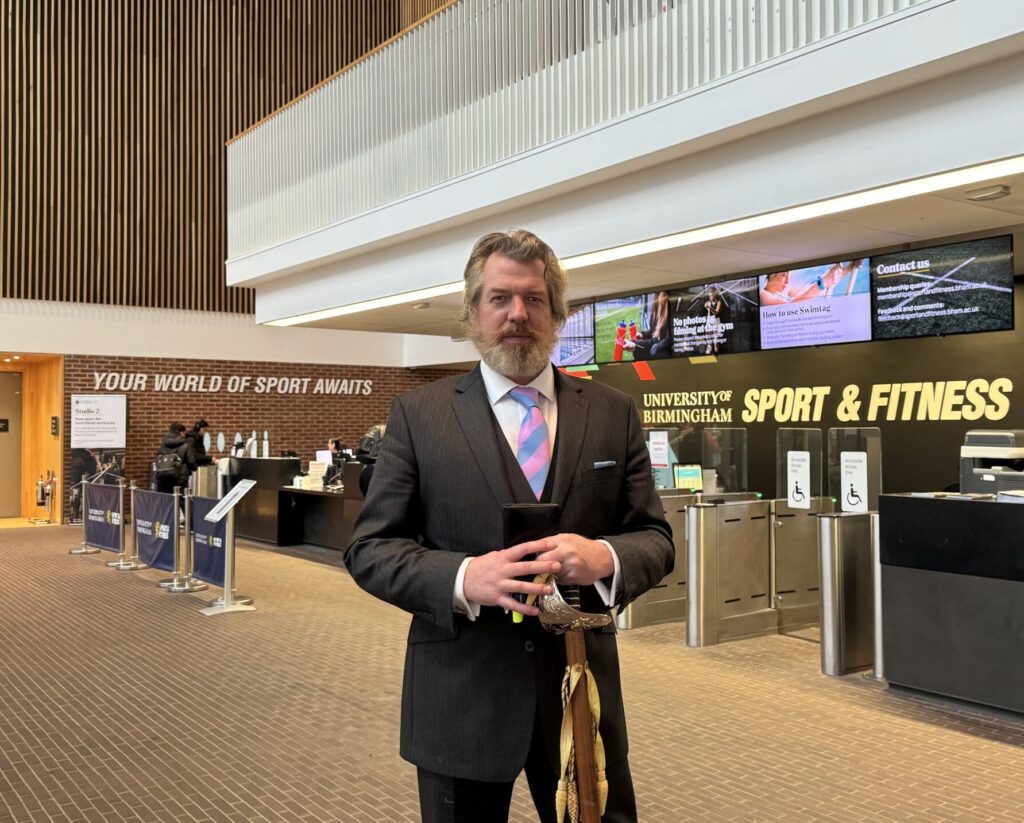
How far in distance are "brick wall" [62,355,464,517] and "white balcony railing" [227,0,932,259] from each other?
3751 millimetres

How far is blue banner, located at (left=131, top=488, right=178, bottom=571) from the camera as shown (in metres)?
8.77

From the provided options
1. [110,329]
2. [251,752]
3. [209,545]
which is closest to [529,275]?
[251,752]

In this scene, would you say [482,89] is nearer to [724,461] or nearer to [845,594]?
[724,461]

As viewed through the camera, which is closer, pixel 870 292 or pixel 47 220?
pixel 870 292

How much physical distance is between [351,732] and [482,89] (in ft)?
17.9

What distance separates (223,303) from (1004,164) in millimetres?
12628

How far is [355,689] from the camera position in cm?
530

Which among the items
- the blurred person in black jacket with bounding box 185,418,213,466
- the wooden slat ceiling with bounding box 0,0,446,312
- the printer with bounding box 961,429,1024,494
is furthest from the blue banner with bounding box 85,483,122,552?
the printer with bounding box 961,429,1024,494

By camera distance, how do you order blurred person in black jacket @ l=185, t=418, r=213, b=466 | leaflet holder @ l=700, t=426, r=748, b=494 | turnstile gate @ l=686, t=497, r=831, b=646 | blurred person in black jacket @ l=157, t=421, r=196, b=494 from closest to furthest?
turnstile gate @ l=686, t=497, r=831, b=646
leaflet holder @ l=700, t=426, r=748, b=494
blurred person in black jacket @ l=157, t=421, r=196, b=494
blurred person in black jacket @ l=185, t=418, r=213, b=466

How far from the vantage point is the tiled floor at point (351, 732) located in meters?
3.66

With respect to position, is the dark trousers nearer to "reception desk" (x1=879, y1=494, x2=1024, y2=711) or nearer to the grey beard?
the grey beard

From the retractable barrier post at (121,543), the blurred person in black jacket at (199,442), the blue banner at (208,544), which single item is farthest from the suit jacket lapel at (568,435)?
the blurred person in black jacket at (199,442)

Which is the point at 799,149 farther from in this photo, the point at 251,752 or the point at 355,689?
the point at 251,752

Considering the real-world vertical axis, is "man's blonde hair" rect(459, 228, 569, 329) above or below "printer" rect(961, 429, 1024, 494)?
above
